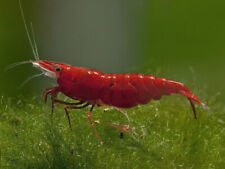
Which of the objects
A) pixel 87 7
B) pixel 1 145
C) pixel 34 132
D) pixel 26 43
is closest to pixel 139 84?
pixel 34 132

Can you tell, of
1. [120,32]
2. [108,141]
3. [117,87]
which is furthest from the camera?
[120,32]

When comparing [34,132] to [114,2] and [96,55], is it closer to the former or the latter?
[96,55]

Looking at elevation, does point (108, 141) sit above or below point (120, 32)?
below

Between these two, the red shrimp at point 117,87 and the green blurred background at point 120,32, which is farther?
the green blurred background at point 120,32

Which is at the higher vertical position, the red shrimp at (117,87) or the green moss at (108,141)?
the red shrimp at (117,87)

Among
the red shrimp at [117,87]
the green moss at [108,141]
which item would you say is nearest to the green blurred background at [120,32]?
the green moss at [108,141]

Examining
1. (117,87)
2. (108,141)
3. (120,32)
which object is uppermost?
(120,32)

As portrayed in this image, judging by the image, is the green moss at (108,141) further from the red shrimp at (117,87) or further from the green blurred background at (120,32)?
the green blurred background at (120,32)

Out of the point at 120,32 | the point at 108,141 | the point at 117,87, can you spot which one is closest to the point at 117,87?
the point at 117,87

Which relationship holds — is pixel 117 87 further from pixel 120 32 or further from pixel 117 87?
pixel 120 32
